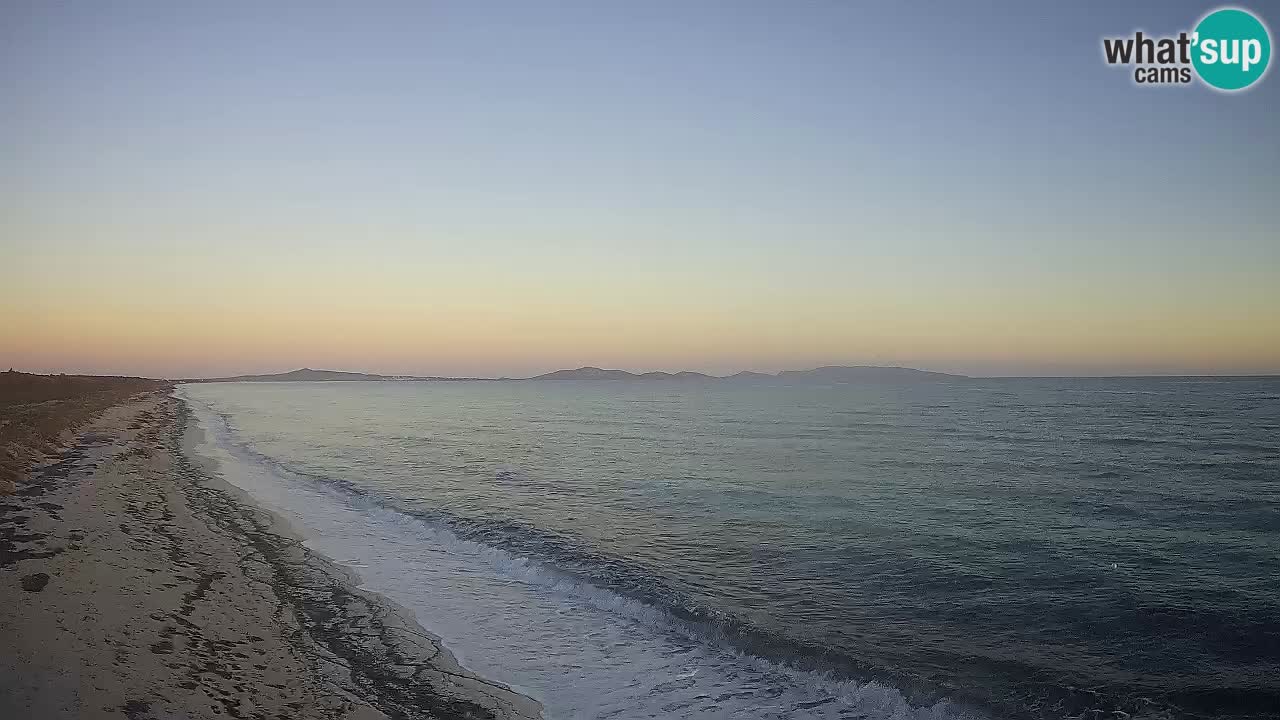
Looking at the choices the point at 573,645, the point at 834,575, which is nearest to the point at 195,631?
the point at 573,645

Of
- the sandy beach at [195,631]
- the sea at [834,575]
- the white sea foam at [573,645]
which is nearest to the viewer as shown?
the sandy beach at [195,631]

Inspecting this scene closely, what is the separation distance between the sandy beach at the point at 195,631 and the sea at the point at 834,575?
1.10 metres

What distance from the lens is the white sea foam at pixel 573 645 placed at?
915 cm

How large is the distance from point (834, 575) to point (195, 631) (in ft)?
38.7

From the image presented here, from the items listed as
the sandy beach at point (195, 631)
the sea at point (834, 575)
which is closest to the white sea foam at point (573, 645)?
the sea at point (834, 575)

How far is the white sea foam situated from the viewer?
915 cm

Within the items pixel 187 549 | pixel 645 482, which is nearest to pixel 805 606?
pixel 187 549

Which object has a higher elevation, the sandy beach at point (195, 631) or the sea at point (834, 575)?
the sandy beach at point (195, 631)

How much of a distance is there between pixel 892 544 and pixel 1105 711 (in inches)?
333

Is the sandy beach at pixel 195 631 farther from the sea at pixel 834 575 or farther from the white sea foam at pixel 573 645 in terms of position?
the sea at pixel 834 575

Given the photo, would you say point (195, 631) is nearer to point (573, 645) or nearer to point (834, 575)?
point (573, 645)

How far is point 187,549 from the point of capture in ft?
49.8

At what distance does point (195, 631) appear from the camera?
10.2 m

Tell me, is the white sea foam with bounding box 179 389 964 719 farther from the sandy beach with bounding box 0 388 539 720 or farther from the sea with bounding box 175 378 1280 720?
the sandy beach with bounding box 0 388 539 720
